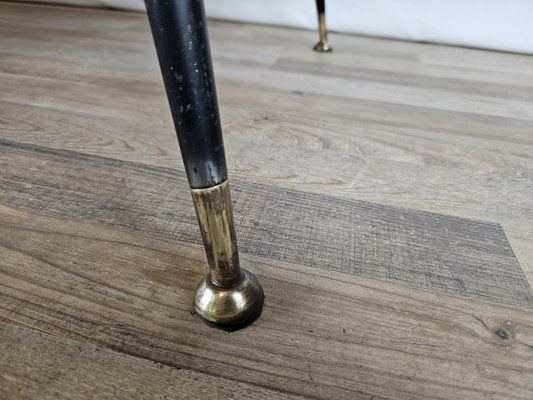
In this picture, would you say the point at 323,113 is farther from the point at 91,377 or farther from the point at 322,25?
the point at 91,377

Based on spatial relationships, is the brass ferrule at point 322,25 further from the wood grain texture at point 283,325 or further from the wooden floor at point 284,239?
the wood grain texture at point 283,325

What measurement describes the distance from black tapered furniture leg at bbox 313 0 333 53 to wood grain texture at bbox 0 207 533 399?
0.70 meters

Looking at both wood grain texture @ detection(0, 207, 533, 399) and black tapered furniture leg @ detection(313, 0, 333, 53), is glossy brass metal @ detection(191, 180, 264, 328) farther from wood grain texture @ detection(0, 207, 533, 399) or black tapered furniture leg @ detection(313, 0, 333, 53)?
black tapered furniture leg @ detection(313, 0, 333, 53)

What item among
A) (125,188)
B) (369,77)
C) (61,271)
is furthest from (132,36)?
(61,271)

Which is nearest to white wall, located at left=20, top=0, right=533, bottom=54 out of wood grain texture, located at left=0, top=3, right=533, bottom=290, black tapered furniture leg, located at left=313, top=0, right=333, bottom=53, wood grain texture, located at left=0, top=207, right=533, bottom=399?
wood grain texture, located at left=0, top=3, right=533, bottom=290

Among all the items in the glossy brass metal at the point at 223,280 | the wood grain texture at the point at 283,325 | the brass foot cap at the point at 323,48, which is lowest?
the brass foot cap at the point at 323,48

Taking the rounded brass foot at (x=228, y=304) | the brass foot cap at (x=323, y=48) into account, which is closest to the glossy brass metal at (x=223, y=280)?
the rounded brass foot at (x=228, y=304)

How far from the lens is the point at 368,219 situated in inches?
19.0

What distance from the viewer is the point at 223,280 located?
0.35m

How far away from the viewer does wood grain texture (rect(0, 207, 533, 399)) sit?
326 millimetres

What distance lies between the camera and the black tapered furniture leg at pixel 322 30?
97cm

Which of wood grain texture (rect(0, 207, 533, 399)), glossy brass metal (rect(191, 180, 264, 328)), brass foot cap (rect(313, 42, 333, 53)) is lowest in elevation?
brass foot cap (rect(313, 42, 333, 53))

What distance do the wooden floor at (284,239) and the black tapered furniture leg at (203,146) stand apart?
24 millimetres

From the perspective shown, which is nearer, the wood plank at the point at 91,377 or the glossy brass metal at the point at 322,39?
the wood plank at the point at 91,377
